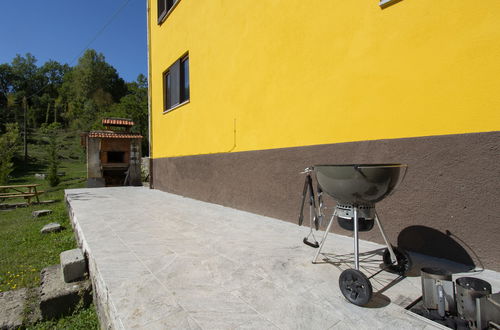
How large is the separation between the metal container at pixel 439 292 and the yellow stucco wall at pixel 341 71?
59.2 inches

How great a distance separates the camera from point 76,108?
44.8 metres

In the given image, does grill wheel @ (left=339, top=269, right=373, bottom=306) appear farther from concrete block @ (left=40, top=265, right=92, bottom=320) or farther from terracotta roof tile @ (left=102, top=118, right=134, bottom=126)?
terracotta roof tile @ (left=102, top=118, right=134, bottom=126)

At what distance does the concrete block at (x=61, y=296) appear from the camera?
105 inches

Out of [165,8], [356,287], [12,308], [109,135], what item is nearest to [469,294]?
[356,287]

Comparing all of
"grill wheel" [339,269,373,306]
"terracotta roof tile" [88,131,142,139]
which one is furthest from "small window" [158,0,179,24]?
"grill wheel" [339,269,373,306]

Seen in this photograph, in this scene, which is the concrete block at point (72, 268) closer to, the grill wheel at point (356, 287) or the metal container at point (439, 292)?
the grill wheel at point (356, 287)

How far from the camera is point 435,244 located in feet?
8.87

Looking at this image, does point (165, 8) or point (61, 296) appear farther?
point (165, 8)

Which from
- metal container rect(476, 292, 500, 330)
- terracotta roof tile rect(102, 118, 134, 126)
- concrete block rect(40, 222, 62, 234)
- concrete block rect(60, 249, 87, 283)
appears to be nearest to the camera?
metal container rect(476, 292, 500, 330)

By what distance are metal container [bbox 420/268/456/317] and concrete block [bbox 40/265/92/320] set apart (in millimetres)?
3067

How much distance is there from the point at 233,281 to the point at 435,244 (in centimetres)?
201

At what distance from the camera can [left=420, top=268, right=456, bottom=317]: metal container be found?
5.60ft

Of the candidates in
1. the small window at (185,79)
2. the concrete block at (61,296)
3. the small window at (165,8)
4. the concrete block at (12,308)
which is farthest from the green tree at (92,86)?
the concrete block at (61,296)

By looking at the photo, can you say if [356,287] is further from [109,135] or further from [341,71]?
[109,135]
